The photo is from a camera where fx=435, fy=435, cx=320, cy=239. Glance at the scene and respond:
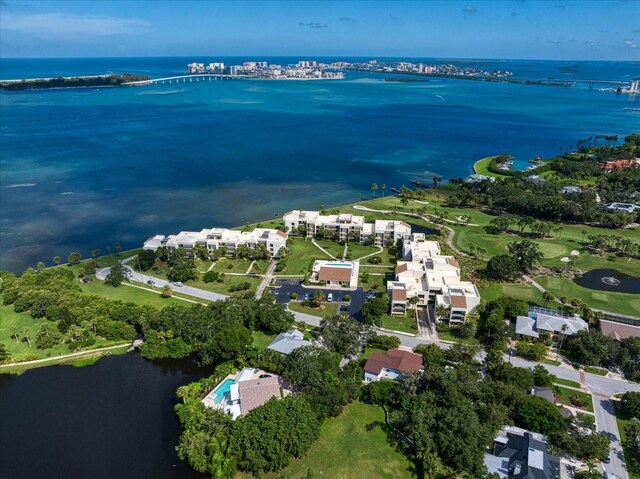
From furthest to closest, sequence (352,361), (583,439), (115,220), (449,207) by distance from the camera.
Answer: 1. (449,207)
2. (115,220)
3. (352,361)
4. (583,439)

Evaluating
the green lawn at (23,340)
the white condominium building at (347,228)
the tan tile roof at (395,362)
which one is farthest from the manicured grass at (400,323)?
the green lawn at (23,340)

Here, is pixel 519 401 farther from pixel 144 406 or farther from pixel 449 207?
pixel 449 207

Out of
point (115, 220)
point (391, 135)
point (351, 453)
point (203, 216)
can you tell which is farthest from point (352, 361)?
point (391, 135)

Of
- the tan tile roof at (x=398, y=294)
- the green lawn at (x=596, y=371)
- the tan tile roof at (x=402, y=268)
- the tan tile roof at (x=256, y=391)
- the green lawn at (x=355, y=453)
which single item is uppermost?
the tan tile roof at (x=402, y=268)

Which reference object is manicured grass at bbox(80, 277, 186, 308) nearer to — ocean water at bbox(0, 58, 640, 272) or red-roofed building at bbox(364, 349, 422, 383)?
ocean water at bbox(0, 58, 640, 272)

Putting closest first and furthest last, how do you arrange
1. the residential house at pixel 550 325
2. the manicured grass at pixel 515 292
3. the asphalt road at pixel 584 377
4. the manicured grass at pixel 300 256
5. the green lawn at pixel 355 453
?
1. the green lawn at pixel 355 453
2. the asphalt road at pixel 584 377
3. the residential house at pixel 550 325
4. the manicured grass at pixel 515 292
5. the manicured grass at pixel 300 256

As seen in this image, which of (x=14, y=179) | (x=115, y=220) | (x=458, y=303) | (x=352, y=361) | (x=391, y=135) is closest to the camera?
(x=352, y=361)

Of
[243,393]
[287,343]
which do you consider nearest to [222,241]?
[287,343]

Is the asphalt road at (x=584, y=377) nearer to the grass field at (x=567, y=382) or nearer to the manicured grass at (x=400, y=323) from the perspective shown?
the grass field at (x=567, y=382)
